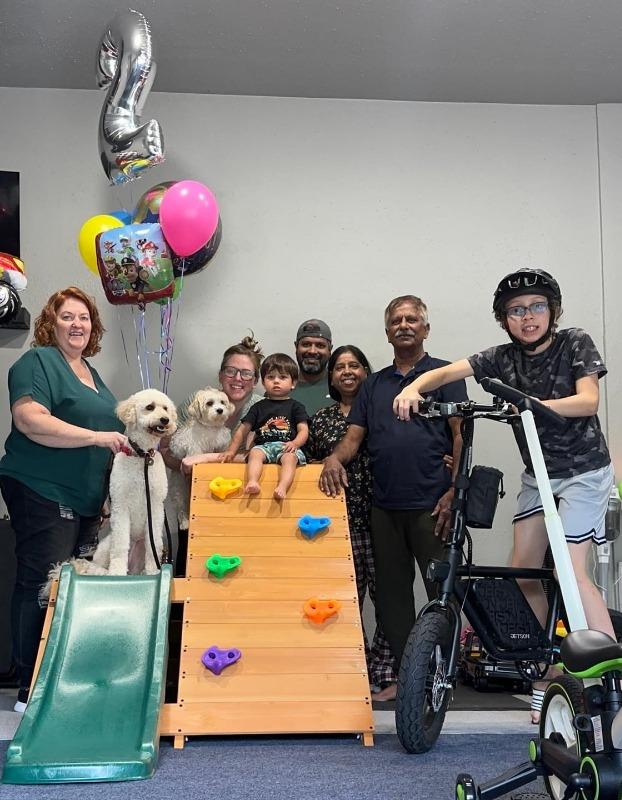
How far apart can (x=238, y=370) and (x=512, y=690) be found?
1.97 metres

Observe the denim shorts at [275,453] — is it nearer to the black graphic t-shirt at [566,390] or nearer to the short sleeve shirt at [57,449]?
the short sleeve shirt at [57,449]

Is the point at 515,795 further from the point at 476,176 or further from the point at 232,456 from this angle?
the point at 476,176

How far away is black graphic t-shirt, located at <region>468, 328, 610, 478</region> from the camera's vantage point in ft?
9.26

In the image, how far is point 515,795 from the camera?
2068mm

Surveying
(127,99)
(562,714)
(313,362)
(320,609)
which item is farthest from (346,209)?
(562,714)

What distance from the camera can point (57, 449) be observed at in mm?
3277

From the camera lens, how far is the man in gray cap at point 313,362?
4.36 metres

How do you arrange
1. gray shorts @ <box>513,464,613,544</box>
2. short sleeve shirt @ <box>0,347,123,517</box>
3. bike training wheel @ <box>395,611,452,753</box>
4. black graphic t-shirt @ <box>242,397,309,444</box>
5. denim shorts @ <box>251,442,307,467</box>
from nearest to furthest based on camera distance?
bike training wheel @ <box>395,611,452,753</box>
gray shorts @ <box>513,464,613,544</box>
short sleeve shirt @ <box>0,347,123,517</box>
denim shorts @ <box>251,442,307,467</box>
black graphic t-shirt @ <box>242,397,309,444</box>

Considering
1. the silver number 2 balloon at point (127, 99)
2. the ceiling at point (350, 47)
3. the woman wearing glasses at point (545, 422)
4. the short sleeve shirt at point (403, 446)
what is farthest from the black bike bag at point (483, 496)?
Answer: the ceiling at point (350, 47)

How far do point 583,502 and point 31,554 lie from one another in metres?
1.99

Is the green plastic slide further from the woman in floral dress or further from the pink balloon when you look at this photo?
the pink balloon

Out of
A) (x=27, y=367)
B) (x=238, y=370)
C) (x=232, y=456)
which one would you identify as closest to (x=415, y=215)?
(x=238, y=370)

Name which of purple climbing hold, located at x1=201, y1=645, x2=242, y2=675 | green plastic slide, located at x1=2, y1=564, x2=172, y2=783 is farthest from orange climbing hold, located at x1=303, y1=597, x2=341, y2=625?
green plastic slide, located at x1=2, y1=564, x2=172, y2=783

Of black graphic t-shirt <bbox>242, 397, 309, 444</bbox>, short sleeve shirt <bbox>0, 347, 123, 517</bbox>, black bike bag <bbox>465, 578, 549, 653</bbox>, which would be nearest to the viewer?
black bike bag <bbox>465, 578, 549, 653</bbox>
